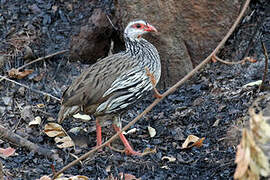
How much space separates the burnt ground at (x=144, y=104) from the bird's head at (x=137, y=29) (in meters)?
1.14

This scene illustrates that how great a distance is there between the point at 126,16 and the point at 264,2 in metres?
2.10

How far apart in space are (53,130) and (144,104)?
1.49 meters

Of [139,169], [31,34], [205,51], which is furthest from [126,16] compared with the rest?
[139,169]

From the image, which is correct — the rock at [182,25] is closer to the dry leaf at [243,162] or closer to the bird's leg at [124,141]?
the bird's leg at [124,141]

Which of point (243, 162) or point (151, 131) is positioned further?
point (151, 131)

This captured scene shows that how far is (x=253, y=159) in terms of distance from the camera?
2396 millimetres

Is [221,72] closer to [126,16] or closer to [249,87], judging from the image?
[249,87]

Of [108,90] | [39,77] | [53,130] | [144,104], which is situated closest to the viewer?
[108,90]

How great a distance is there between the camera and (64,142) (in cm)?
598

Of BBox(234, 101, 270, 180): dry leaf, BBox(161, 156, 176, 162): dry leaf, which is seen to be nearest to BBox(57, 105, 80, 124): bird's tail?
BBox(161, 156, 176, 162): dry leaf

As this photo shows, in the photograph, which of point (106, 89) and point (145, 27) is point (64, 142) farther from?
point (145, 27)

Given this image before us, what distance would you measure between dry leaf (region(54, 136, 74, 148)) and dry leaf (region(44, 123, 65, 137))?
3.1 inches

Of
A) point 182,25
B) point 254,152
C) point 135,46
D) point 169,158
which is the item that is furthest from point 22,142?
point 254,152

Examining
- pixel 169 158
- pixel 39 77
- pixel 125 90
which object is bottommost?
pixel 169 158
